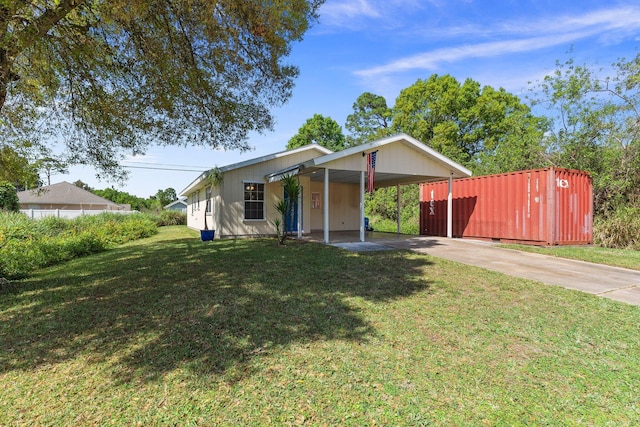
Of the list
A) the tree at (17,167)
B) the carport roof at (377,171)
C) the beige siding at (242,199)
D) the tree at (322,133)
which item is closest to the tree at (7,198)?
the tree at (17,167)

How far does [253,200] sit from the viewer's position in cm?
1344

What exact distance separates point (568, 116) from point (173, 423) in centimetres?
1842

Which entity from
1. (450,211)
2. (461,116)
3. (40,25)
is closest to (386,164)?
(450,211)

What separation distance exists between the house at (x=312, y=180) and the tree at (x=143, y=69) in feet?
10.8

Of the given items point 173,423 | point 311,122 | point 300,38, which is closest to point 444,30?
point 300,38

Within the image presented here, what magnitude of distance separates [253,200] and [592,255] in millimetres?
11405

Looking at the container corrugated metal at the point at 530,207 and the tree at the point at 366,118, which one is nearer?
the container corrugated metal at the point at 530,207

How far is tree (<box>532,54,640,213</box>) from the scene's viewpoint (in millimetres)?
11867

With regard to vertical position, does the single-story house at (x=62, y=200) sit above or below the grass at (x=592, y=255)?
above

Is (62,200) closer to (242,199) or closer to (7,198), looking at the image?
(7,198)

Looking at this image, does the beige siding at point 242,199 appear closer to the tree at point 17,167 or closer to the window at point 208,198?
the window at point 208,198

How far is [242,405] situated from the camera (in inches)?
96.0

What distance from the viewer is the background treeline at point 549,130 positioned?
11812mm

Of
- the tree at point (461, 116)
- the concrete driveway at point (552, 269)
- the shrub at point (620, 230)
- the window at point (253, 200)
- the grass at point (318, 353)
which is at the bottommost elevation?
the grass at point (318, 353)
